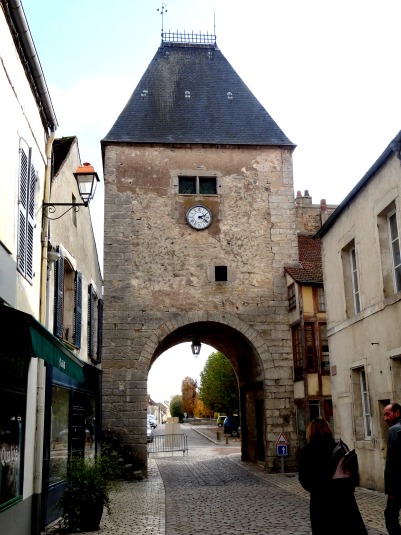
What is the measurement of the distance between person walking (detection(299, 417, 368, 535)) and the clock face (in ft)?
40.6

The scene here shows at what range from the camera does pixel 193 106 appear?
19016mm

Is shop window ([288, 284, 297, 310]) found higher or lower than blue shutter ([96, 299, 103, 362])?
higher

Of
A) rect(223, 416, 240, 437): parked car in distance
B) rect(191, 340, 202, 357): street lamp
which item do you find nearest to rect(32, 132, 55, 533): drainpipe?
rect(191, 340, 202, 357): street lamp

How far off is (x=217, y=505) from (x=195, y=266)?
25.1 feet

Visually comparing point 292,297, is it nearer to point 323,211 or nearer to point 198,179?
point 198,179

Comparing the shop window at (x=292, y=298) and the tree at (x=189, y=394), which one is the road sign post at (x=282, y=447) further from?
the tree at (x=189, y=394)

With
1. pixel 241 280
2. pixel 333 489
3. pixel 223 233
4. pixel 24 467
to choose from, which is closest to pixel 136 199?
pixel 223 233

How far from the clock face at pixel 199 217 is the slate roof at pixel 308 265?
8.37 feet

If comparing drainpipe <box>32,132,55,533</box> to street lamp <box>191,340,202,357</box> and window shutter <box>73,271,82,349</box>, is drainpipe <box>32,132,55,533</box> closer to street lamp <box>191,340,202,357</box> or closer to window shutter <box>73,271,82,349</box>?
window shutter <box>73,271,82,349</box>

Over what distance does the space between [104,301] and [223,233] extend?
12.3 feet

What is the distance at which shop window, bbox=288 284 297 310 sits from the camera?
52.4 feet

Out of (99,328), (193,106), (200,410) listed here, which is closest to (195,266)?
(99,328)

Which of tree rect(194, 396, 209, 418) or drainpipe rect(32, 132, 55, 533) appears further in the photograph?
tree rect(194, 396, 209, 418)

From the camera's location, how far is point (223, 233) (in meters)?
16.8
